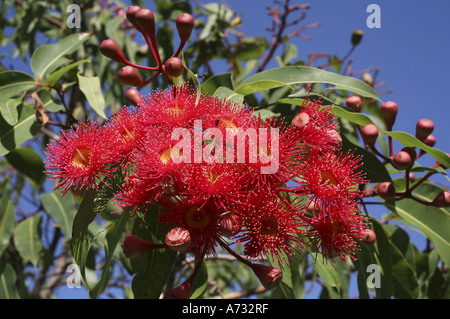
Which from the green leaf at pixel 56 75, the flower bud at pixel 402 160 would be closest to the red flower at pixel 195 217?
the flower bud at pixel 402 160

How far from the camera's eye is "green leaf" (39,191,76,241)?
249 centimetres

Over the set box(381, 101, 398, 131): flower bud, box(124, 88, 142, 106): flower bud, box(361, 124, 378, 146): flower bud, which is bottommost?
box(361, 124, 378, 146): flower bud

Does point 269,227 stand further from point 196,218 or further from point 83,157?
point 83,157

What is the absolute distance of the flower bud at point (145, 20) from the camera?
58.3 inches

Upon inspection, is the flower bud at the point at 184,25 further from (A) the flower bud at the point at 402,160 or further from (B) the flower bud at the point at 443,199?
(B) the flower bud at the point at 443,199

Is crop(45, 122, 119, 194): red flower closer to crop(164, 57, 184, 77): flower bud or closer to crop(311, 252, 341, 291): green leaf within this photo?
crop(164, 57, 184, 77): flower bud

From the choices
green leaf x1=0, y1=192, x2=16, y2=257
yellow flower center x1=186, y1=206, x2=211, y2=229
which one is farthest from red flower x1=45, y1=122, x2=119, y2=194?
green leaf x1=0, y1=192, x2=16, y2=257

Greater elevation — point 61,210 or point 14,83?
point 14,83

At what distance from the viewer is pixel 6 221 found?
2.93 metres

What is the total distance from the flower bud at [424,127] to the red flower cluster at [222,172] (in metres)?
0.50

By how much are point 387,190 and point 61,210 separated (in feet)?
5.90

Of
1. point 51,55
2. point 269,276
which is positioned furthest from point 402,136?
point 51,55

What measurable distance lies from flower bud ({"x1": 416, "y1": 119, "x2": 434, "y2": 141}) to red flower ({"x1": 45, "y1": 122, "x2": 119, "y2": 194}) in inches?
43.8

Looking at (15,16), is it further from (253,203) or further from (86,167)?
(253,203)
